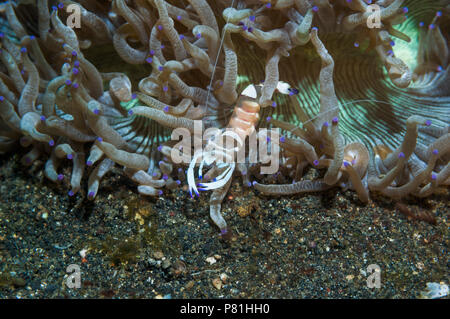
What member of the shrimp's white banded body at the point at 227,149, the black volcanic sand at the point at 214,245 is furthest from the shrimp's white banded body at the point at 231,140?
the black volcanic sand at the point at 214,245

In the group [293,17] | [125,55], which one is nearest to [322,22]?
[293,17]

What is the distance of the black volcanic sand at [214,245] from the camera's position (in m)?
2.43

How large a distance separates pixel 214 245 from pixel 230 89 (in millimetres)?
1153

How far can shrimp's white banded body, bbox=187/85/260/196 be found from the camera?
8.61 feet

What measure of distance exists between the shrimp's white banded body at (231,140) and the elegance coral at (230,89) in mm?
15

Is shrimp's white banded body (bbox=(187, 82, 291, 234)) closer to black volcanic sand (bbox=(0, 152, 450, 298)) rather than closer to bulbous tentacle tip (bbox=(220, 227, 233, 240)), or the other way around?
bulbous tentacle tip (bbox=(220, 227, 233, 240))

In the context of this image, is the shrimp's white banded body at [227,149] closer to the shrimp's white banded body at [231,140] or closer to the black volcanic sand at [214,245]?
the shrimp's white banded body at [231,140]

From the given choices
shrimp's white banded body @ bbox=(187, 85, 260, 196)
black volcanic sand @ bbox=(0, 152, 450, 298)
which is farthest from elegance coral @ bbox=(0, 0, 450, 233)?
black volcanic sand @ bbox=(0, 152, 450, 298)

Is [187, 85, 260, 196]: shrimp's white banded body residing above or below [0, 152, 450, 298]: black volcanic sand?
above

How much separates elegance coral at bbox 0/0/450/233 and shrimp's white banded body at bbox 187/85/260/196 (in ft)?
0.05

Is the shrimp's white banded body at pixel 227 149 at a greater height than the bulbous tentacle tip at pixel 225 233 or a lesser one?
greater

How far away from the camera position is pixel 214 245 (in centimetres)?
266

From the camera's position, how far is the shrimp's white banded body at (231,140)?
8.61 ft

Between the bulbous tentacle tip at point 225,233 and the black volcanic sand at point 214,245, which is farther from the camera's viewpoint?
the bulbous tentacle tip at point 225,233
